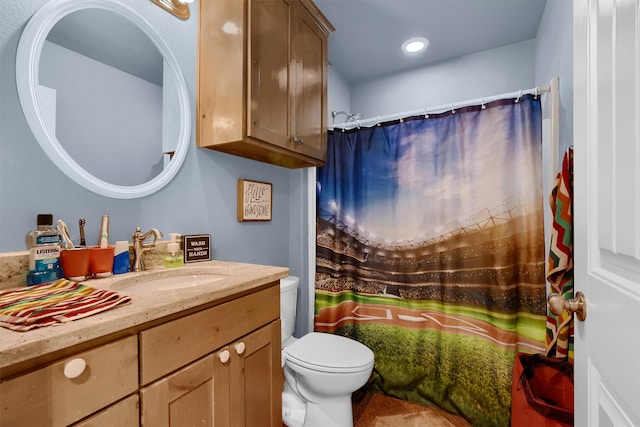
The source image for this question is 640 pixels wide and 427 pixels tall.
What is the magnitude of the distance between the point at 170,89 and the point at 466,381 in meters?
2.24

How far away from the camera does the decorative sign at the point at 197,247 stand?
4.27ft

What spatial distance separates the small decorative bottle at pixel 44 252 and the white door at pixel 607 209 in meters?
1.36

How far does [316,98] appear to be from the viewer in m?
1.71

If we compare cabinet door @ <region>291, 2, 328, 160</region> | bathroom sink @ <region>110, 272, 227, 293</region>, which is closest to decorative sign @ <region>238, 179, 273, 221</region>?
cabinet door @ <region>291, 2, 328, 160</region>

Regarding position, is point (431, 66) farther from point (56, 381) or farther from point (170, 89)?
point (56, 381)

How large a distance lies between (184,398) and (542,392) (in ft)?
4.79

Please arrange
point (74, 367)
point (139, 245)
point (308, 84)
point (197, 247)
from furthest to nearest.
→ 1. point (308, 84)
2. point (197, 247)
3. point (139, 245)
4. point (74, 367)

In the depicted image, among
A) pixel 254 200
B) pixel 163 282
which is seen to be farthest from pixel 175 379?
pixel 254 200

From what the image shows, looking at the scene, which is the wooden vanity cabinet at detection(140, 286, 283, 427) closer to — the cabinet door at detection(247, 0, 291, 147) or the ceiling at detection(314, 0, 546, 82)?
the cabinet door at detection(247, 0, 291, 147)

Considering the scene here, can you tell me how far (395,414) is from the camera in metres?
1.73

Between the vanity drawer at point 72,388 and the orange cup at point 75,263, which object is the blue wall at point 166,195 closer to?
the orange cup at point 75,263

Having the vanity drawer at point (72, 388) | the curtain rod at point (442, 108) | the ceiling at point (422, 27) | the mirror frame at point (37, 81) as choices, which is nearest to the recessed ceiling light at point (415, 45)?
the ceiling at point (422, 27)

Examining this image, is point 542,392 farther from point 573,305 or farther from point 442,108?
point 442,108

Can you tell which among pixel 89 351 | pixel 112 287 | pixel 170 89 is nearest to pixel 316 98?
pixel 170 89
